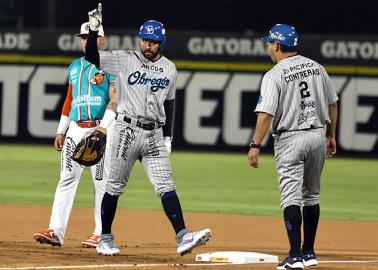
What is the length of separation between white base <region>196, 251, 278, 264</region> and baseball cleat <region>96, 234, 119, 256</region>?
71cm

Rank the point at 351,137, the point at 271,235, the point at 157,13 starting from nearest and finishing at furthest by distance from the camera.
Answer: 1. the point at 271,235
2. the point at 351,137
3. the point at 157,13

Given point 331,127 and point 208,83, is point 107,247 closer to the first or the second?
point 331,127

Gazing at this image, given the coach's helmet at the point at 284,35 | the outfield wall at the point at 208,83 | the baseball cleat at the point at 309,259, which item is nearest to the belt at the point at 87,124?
the coach's helmet at the point at 284,35

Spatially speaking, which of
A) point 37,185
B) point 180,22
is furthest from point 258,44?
point 37,185

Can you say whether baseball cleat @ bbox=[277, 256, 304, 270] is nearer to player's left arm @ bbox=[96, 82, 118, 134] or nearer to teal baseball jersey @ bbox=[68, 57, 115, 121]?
player's left arm @ bbox=[96, 82, 118, 134]

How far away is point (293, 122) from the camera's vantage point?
384 inches

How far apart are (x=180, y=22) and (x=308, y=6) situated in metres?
2.69

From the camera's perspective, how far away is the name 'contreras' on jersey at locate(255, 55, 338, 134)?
9648 mm

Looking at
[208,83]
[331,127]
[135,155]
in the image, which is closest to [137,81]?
[135,155]

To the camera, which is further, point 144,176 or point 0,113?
point 0,113

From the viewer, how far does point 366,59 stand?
75.0 ft

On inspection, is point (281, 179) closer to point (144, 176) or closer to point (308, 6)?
point (144, 176)

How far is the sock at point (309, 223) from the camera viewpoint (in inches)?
396

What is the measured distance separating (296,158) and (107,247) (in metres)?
1.81
